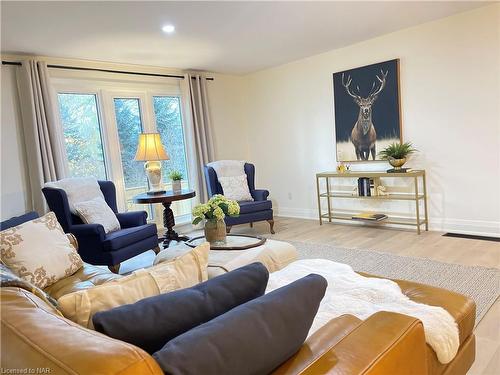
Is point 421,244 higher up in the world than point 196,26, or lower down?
lower down

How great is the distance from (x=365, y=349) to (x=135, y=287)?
673 millimetres

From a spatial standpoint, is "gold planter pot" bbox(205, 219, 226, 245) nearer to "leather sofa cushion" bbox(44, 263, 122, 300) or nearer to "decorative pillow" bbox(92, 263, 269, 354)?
"leather sofa cushion" bbox(44, 263, 122, 300)

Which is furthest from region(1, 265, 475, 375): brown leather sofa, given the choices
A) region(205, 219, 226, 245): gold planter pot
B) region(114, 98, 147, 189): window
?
region(114, 98, 147, 189): window

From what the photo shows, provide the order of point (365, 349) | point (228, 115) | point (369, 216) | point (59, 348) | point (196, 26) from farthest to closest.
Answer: point (228, 115) < point (369, 216) < point (196, 26) < point (365, 349) < point (59, 348)

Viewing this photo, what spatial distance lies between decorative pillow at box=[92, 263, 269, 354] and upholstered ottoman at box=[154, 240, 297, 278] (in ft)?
3.77

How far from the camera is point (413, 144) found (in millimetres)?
4500

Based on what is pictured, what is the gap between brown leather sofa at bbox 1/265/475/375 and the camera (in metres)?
0.65

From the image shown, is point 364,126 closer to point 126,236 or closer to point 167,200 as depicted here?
point 167,200

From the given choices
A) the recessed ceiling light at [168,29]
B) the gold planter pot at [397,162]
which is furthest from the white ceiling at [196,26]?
the gold planter pot at [397,162]

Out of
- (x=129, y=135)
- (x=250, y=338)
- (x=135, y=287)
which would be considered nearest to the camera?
(x=250, y=338)

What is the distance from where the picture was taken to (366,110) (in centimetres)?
485

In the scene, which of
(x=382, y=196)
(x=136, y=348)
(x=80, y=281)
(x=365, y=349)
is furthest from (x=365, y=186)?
(x=136, y=348)

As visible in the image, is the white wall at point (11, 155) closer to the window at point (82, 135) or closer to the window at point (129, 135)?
the window at point (82, 135)

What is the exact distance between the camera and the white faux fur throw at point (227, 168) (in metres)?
5.21
